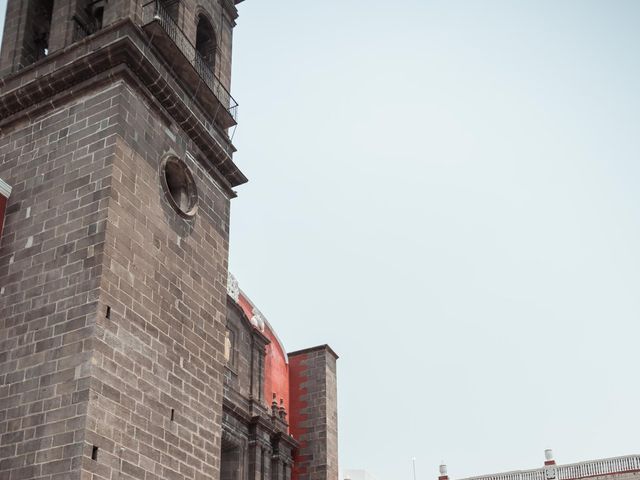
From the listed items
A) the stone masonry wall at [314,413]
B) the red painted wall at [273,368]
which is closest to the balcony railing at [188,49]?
the red painted wall at [273,368]

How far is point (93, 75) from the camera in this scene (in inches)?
500

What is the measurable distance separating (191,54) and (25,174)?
151 inches

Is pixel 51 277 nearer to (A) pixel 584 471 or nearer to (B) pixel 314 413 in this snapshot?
(B) pixel 314 413

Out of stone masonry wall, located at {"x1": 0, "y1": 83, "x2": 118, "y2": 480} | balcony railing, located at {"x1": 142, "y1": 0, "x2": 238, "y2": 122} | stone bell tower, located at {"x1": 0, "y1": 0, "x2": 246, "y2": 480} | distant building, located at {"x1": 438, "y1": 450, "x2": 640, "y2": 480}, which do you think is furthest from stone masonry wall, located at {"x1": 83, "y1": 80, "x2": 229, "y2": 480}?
distant building, located at {"x1": 438, "y1": 450, "x2": 640, "y2": 480}

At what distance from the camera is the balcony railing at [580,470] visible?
27000mm

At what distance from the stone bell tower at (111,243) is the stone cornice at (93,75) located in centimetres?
2

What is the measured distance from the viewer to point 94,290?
10719 millimetres

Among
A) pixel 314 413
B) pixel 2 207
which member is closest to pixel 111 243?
pixel 2 207

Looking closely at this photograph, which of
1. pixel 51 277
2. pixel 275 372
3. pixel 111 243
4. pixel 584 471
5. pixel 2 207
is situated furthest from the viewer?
pixel 584 471

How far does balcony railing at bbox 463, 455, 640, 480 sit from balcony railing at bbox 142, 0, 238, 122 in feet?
61.3

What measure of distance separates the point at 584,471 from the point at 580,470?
6.5 inches

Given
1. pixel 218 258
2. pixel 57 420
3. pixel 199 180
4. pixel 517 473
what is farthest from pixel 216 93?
pixel 517 473

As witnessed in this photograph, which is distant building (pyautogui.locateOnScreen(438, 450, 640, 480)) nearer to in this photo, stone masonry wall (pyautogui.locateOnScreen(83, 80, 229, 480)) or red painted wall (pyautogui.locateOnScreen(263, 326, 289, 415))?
red painted wall (pyautogui.locateOnScreen(263, 326, 289, 415))

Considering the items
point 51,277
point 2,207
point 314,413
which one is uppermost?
point 2,207
